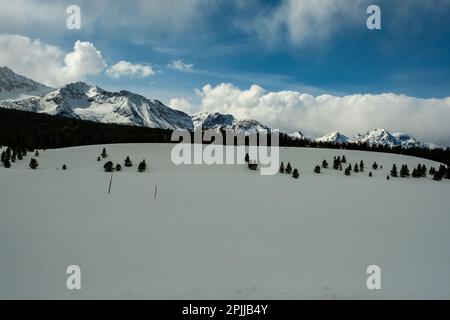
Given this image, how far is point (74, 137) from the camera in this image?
407 ft

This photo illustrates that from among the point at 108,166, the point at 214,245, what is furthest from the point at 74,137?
the point at 214,245

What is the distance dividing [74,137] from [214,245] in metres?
119

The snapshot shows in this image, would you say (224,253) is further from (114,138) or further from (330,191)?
(114,138)

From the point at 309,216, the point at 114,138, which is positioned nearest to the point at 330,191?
the point at 309,216

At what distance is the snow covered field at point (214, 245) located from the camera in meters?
13.1

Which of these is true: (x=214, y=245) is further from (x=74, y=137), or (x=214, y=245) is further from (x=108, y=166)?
(x=74, y=137)

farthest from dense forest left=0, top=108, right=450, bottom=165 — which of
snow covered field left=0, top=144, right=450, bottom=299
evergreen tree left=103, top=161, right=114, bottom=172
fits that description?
snow covered field left=0, top=144, right=450, bottom=299

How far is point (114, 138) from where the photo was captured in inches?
5157

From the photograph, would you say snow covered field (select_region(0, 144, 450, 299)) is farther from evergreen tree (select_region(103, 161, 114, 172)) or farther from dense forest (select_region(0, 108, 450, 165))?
dense forest (select_region(0, 108, 450, 165))

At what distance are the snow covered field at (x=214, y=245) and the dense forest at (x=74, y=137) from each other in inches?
2994

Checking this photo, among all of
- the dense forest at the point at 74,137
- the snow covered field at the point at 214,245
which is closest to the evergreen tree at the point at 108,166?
the snow covered field at the point at 214,245
